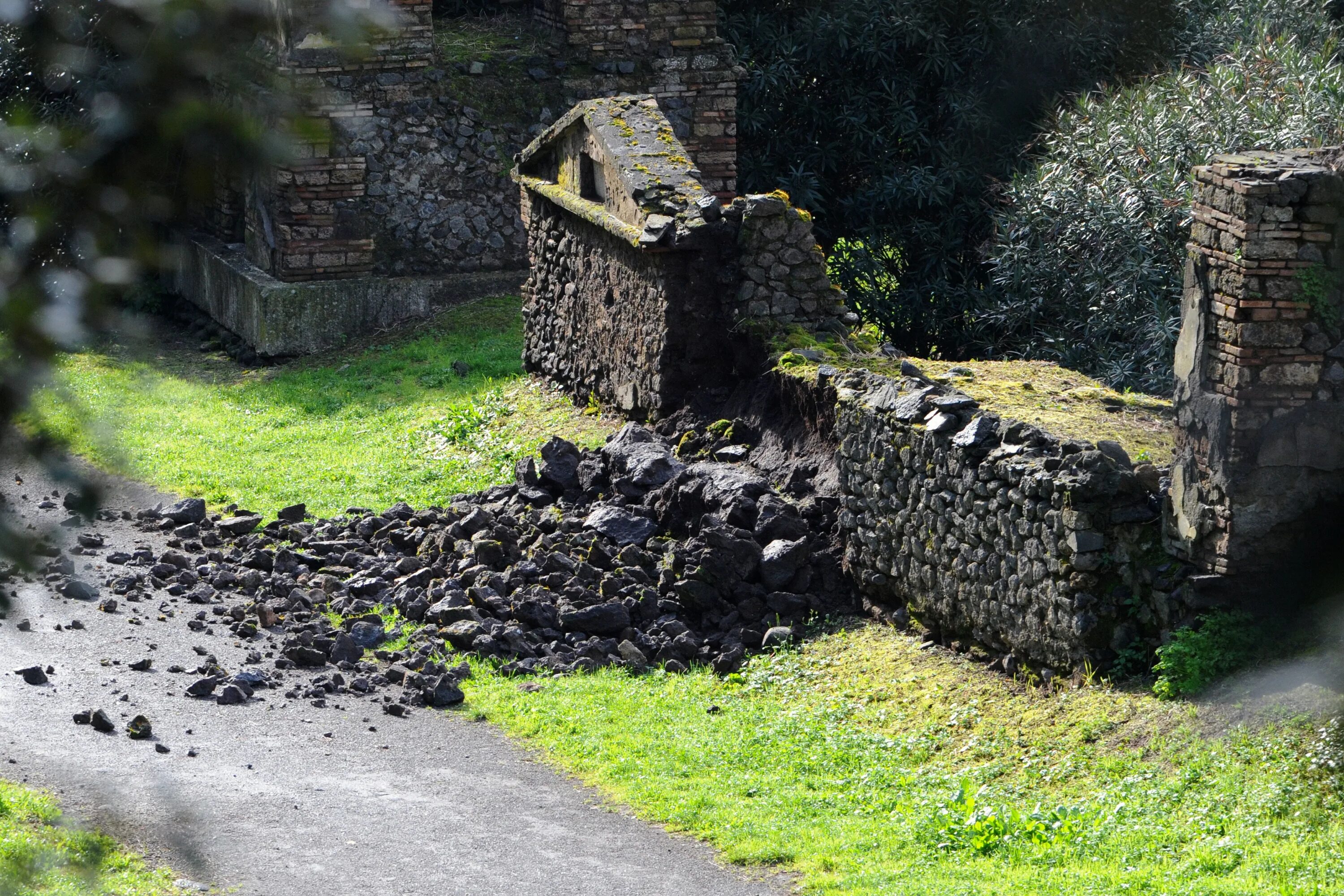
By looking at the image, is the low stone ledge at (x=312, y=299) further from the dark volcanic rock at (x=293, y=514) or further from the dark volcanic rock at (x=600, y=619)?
the dark volcanic rock at (x=600, y=619)

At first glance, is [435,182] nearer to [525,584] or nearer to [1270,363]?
[525,584]

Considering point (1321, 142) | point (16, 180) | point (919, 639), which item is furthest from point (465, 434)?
point (16, 180)

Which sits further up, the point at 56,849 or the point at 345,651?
the point at 56,849

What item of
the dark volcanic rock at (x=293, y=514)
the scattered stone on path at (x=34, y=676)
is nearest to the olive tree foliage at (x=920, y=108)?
the dark volcanic rock at (x=293, y=514)

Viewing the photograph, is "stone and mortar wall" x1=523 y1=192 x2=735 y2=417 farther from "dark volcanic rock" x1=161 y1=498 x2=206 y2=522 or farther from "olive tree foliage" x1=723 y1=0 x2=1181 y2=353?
"olive tree foliage" x1=723 y1=0 x2=1181 y2=353

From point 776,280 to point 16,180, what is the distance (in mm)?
10032

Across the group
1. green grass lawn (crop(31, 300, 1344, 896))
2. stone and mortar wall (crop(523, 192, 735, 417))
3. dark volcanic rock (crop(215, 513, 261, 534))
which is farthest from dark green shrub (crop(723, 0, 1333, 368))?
green grass lawn (crop(31, 300, 1344, 896))

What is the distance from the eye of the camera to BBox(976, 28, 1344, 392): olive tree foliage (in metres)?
14.0

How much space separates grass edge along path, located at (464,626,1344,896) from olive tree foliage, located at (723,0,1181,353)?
33.7ft

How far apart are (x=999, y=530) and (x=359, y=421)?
8.77 metres

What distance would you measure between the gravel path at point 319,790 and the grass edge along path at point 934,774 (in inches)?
11.5

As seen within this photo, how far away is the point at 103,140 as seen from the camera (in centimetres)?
196

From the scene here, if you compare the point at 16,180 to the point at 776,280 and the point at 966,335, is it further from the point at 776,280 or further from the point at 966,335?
the point at 966,335

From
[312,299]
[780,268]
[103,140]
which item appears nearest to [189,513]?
[780,268]
